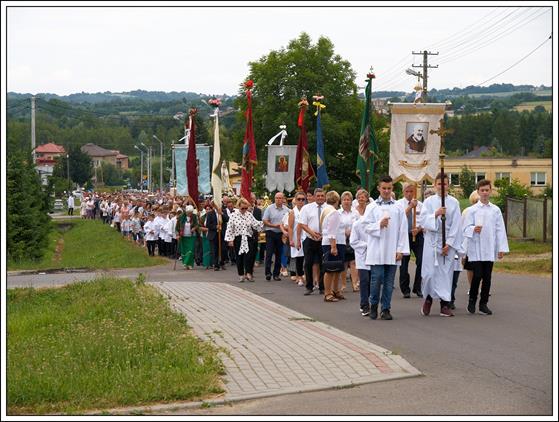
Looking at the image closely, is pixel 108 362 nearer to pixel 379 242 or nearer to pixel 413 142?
pixel 379 242

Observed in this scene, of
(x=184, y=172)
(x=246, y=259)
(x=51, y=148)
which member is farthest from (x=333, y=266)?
(x=51, y=148)

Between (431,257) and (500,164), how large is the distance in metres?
93.6

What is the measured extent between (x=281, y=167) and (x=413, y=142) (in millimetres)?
8999

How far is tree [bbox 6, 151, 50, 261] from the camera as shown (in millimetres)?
39875

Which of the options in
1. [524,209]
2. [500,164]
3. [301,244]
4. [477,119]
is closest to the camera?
[301,244]

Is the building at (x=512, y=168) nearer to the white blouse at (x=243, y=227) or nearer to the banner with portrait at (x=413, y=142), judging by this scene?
the banner with portrait at (x=413, y=142)

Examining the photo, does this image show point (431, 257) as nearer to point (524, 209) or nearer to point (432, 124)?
point (432, 124)

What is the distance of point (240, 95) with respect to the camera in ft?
185

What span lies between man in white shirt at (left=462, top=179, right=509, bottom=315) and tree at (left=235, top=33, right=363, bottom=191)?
38604 millimetres

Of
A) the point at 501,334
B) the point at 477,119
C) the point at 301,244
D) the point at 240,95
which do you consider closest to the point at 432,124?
the point at 301,244

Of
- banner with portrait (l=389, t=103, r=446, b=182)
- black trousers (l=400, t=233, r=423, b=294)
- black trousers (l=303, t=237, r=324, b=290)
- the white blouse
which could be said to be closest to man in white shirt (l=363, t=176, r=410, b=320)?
black trousers (l=400, t=233, r=423, b=294)

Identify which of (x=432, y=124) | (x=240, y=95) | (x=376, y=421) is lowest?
(x=376, y=421)

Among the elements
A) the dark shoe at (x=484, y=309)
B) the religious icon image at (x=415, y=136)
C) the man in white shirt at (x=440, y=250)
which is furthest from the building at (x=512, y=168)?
the dark shoe at (x=484, y=309)

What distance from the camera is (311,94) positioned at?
56719 mm
